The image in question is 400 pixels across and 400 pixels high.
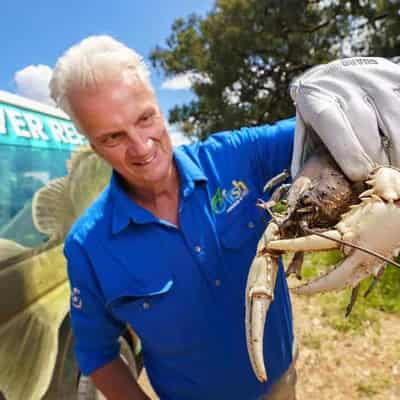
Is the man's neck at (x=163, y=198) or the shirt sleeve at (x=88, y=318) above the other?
the man's neck at (x=163, y=198)

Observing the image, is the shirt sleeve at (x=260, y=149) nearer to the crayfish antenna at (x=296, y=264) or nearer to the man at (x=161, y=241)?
the man at (x=161, y=241)

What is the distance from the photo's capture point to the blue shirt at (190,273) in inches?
70.5

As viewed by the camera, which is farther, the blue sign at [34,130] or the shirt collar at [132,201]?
the blue sign at [34,130]

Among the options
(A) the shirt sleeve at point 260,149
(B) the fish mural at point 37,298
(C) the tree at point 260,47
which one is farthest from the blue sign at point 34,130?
(C) the tree at point 260,47

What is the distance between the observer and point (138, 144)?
169 cm

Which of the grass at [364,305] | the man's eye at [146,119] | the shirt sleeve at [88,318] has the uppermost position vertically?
the man's eye at [146,119]

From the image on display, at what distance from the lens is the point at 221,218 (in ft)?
6.25

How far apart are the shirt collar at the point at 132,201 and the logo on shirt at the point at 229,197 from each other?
104 mm

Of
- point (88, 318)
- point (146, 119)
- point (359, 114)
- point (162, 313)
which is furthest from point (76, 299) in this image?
point (359, 114)

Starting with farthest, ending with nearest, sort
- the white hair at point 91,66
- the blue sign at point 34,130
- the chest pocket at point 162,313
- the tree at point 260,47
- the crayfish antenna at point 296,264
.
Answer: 1. the tree at point 260,47
2. the blue sign at point 34,130
3. the chest pocket at point 162,313
4. the white hair at point 91,66
5. the crayfish antenna at point 296,264

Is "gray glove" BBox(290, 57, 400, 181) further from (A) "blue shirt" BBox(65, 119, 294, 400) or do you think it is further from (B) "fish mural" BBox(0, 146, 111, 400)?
(B) "fish mural" BBox(0, 146, 111, 400)

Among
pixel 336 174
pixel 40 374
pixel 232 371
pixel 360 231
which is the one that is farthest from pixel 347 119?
pixel 40 374

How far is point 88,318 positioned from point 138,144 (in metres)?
0.84

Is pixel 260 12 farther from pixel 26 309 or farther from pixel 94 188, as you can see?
pixel 26 309
